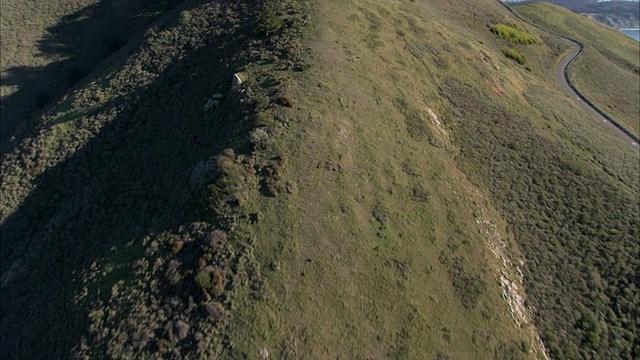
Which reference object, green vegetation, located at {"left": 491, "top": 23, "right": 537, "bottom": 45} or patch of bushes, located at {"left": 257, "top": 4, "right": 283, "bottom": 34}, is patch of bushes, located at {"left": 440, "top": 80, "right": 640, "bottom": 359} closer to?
patch of bushes, located at {"left": 257, "top": 4, "right": 283, "bottom": 34}

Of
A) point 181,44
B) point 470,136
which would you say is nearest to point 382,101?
point 470,136

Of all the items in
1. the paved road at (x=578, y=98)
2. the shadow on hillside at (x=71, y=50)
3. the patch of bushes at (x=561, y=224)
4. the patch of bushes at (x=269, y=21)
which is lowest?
the shadow on hillside at (x=71, y=50)

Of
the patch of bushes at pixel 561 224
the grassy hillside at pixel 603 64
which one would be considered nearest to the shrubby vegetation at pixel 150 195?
the patch of bushes at pixel 561 224

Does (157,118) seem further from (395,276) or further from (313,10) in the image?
(395,276)

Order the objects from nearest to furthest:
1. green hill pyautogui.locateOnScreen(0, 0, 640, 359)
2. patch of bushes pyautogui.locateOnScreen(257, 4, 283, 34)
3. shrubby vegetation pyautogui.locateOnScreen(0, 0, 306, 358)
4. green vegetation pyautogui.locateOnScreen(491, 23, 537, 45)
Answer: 1. green hill pyautogui.locateOnScreen(0, 0, 640, 359)
2. shrubby vegetation pyautogui.locateOnScreen(0, 0, 306, 358)
3. patch of bushes pyautogui.locateOnScreen(257, 4, 283, 34)
4. green vegetation pyautogui.locateOnScreen(491, 23, 537, 45)

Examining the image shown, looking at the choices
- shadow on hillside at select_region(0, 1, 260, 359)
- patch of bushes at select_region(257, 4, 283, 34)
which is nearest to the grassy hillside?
patch of bushes at select_region(257, 4, 283, 34)

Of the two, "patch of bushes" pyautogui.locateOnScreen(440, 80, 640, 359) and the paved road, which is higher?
"patch of bushes" pyautogui.locateOnScreen(440, 80, 640, 359)

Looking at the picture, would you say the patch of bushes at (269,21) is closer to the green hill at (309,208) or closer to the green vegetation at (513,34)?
the green hill at (309,208)
